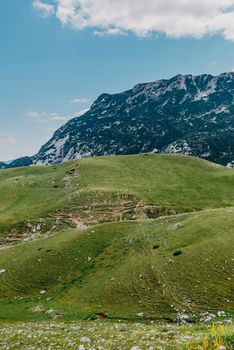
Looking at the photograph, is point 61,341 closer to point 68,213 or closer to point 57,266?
point 57,266

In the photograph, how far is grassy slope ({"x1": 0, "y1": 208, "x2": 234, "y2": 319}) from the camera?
3759cm

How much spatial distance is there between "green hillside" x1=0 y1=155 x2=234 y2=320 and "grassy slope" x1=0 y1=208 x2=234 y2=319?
0.37ft

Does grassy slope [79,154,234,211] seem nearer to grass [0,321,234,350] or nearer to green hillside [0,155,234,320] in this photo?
green hillside [0,155,234,320]

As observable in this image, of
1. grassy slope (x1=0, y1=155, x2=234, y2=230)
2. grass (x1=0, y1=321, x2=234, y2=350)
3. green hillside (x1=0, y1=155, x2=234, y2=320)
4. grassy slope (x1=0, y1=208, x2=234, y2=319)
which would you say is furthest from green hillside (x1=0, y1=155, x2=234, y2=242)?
grass (x1=0, y1=321, x2=234, y2=350)

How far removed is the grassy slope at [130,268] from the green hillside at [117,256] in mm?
114

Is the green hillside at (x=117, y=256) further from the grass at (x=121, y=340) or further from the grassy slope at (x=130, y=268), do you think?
the grass at (x=121, y=340)

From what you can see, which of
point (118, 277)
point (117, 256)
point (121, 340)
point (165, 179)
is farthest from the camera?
point (165, 179)

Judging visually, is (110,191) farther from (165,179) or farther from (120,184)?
(165,179)

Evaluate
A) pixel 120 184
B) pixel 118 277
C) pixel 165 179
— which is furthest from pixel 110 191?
pixel 118 277

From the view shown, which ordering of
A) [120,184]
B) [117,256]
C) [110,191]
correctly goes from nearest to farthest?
[117,256], [110,191], [120,184]

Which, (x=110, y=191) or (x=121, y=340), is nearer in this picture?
A: (x=121, y=340)

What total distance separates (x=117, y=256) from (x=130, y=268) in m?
6.50

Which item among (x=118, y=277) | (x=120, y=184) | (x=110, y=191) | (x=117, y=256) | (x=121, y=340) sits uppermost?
(x=120, y=184)

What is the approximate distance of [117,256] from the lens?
51750 millimetres
